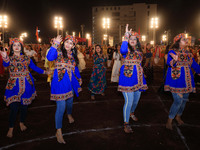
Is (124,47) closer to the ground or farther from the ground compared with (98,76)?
farther from the ground

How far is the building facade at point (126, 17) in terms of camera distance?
96.6m

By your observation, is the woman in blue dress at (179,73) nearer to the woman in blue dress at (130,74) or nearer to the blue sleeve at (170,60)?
the blue sleeve at (170,60)

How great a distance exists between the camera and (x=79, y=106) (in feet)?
20.6

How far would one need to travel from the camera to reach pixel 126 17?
332ft

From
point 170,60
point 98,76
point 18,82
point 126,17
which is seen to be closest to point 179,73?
point 170,60

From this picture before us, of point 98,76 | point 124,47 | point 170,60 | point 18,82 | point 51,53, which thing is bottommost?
point 98,76

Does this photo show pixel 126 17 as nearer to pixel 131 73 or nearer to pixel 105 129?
pixel 131 73

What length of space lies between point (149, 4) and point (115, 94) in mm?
99309

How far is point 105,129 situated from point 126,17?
103 m

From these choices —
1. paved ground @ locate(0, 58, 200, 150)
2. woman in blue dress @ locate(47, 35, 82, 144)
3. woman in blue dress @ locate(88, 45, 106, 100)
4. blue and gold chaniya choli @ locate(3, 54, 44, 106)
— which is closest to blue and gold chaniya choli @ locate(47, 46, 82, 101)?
woman in blue dress @ locate(47, 35, 82, 144)

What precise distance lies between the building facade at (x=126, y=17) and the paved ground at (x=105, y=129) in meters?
89.3

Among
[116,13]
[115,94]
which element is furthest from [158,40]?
[115,94]

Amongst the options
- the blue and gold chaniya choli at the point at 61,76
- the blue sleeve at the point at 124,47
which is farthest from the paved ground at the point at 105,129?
the blue sleeve at the point at 124,47

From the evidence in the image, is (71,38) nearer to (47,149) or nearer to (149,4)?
(47,149)
